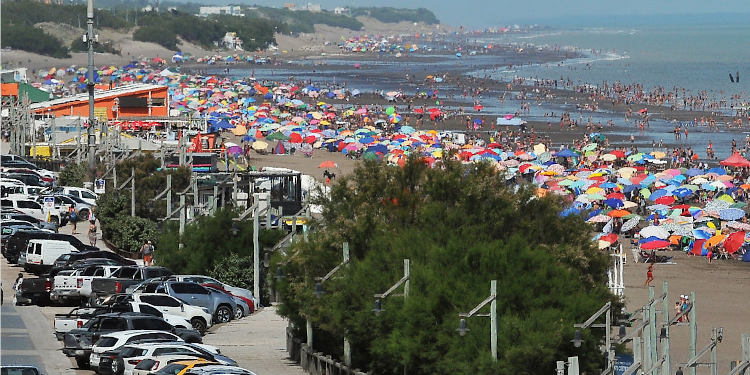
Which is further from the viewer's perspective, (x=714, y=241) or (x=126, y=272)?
(x=714, y=241)

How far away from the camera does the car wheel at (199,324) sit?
31.1 metres

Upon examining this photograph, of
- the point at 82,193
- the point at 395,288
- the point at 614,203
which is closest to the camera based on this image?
the point at 395,288

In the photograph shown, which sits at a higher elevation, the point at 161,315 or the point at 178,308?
the point at 161,315

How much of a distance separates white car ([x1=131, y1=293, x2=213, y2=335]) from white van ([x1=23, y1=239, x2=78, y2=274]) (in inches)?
359

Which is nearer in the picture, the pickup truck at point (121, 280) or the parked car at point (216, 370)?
the parked car at point (216, 370)

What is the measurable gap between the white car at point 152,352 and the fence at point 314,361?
2.16m

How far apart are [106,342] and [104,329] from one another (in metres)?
1.45

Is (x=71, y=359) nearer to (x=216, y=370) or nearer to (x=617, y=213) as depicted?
(x=216, y=370)

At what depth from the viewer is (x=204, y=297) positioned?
1284 inches

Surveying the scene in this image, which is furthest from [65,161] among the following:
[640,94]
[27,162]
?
[640,94]

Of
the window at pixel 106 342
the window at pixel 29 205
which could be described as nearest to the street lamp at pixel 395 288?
the window at pixel 106 342

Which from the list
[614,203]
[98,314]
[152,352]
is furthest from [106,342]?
[614,203]

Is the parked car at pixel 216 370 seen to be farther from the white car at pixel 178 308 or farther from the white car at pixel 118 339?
the white car at pixel 178 308

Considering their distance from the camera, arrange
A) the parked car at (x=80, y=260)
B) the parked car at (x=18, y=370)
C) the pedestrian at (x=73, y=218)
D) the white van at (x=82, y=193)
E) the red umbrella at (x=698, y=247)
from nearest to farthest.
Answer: the parked car at (x=18, y=370)
the parked car at (x=80, y=260)
the red umbrella at (x=698, y=247)
the pedestrian at (x=73, y=218)
the white van at (x=82, y=193)
